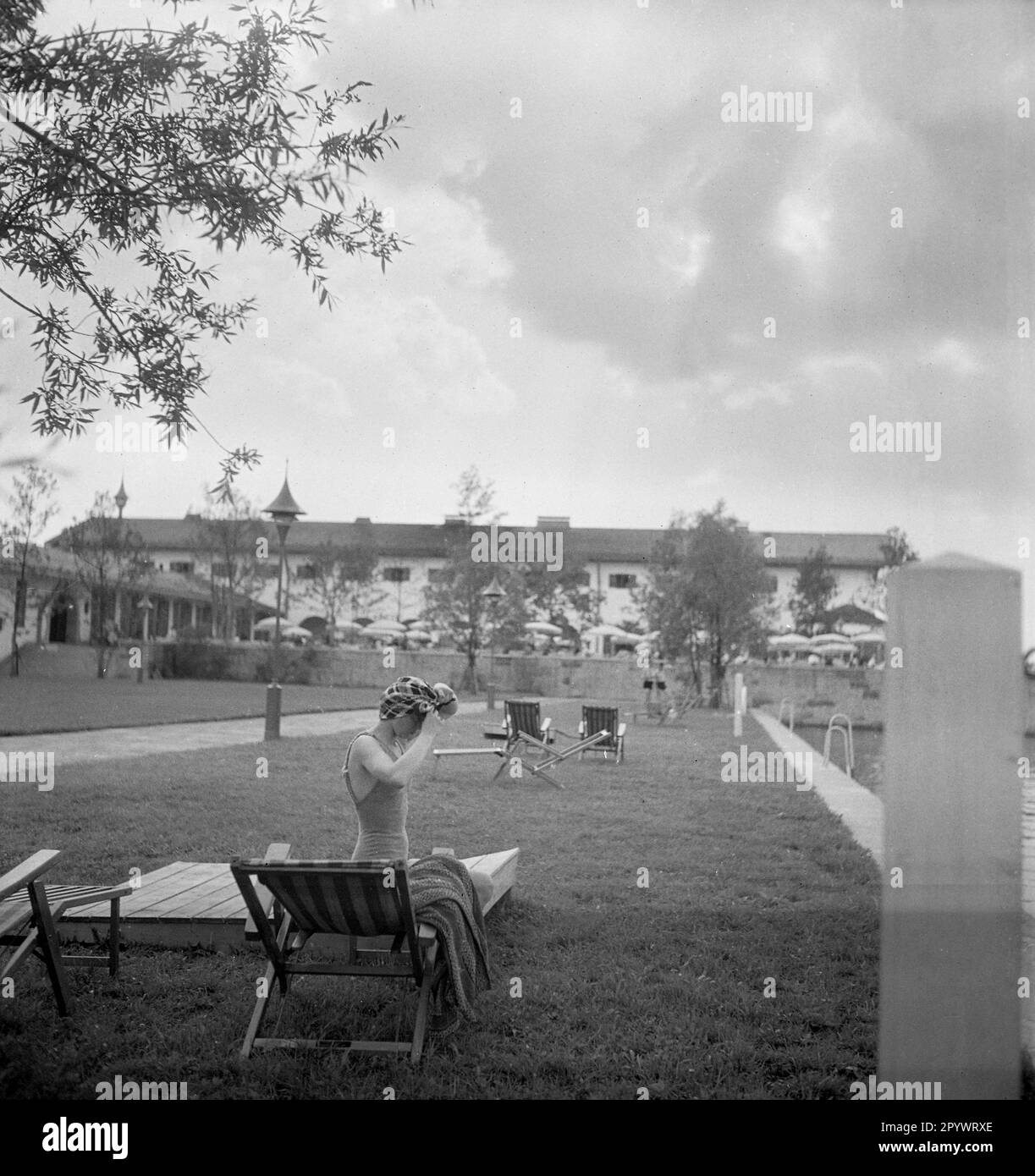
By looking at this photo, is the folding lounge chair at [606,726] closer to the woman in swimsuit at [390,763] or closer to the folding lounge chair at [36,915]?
the woman in swimsuit at [390,763]

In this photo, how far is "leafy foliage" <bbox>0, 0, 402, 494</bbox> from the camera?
15.0ft

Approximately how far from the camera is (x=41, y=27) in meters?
4.75

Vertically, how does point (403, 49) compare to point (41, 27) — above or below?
above

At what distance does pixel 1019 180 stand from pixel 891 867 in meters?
2.45

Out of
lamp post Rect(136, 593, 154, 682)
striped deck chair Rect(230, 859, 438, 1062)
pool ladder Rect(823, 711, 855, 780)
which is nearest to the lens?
striped deck chair Rect(230, 859, 438, 1062)

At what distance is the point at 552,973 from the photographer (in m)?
4.25

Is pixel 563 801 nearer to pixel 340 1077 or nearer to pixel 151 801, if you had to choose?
pixel 151 801

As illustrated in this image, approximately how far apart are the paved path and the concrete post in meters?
0.22

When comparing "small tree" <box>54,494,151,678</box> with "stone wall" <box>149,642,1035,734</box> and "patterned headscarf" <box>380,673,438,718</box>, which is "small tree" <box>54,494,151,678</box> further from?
"patterned headscarf" <box>380,673,438,718</box>

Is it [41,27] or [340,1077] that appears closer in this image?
[340,1077]

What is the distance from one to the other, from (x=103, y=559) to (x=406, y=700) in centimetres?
2526

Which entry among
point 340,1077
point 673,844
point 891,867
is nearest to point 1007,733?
point 891,867

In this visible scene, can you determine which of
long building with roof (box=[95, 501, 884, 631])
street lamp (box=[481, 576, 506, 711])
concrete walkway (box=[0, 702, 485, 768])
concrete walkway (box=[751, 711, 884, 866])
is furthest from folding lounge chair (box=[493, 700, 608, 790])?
long building with roof (box=[95, 501, 884, 631])
